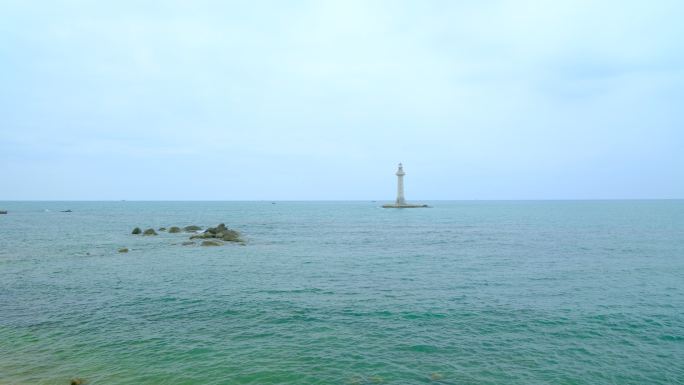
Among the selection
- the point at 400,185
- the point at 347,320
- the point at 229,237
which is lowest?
the point at 347,320

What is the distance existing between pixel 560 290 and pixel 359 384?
1738 centimetres

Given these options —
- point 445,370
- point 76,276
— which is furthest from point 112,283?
point 445,370

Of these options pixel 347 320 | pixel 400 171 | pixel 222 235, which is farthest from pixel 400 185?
pixel 347 320

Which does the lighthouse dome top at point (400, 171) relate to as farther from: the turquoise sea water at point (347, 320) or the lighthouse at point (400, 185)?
the turquoise sea water at point (347, 320)

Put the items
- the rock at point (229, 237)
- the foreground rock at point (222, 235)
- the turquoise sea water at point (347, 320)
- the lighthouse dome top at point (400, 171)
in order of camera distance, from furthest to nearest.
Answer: the lighthouse dome top at point (400, 171), the foreground rock at point (222, 235), the rock at point (229, 237), the turquoise sea water at point (347, 320)

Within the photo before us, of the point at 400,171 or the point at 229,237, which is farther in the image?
the point at 400,171

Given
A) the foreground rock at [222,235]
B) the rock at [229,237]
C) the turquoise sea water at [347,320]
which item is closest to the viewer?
the turquoise sea water at [347,320]

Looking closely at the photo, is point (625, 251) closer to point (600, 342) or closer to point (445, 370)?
point (600, 342)

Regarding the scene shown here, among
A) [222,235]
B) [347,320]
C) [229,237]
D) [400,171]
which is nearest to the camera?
[347,320]

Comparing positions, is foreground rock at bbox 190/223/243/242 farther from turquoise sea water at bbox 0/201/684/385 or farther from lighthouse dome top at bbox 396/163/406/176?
lighthouse dome top at bbox 396/163/406/176

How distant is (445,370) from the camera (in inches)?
566

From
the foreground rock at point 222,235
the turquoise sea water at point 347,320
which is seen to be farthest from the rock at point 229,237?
the turquoise sea water at point 347,320

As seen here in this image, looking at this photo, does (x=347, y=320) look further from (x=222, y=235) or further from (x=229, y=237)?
(x=222, y=235)

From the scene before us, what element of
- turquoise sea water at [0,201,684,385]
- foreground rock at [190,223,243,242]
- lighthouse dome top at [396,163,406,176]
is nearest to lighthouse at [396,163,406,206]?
lighthouse dome top at [396,163,406,176]
